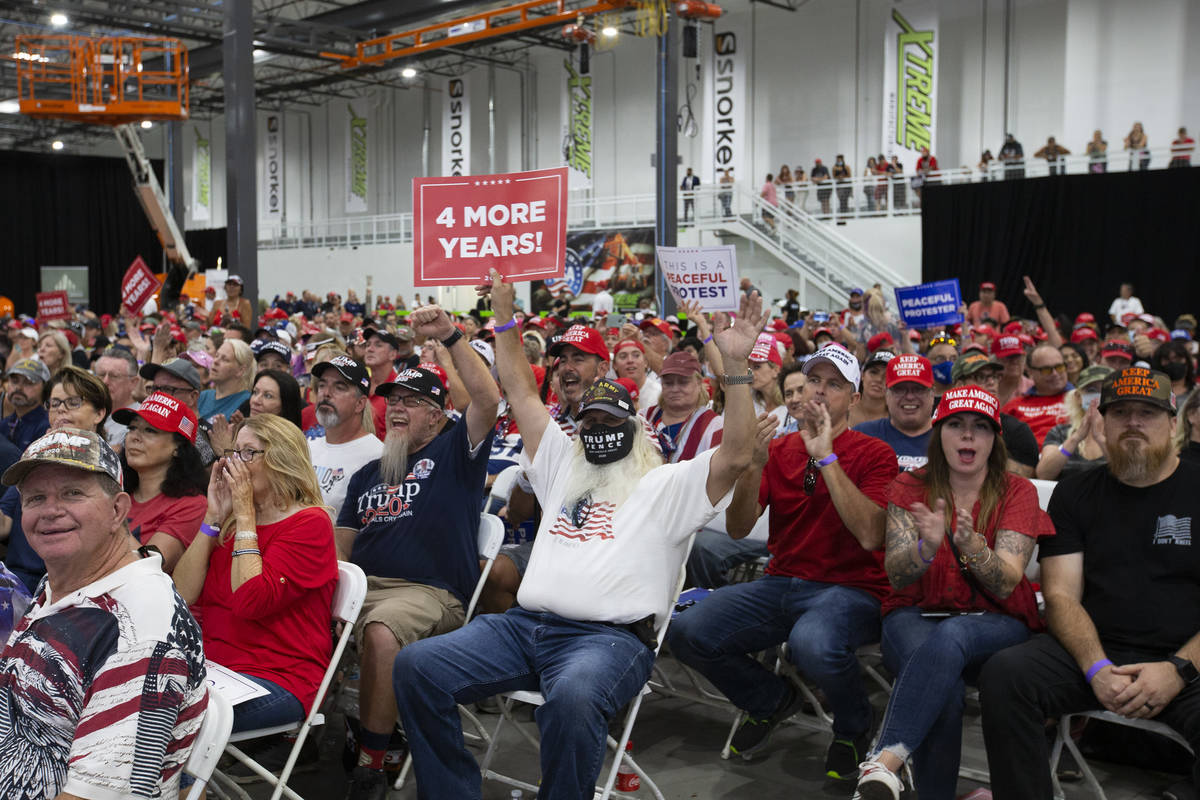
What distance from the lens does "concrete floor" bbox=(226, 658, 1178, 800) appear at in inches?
152

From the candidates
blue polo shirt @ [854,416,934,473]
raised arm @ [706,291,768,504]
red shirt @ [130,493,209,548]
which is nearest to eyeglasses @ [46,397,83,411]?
red shirt @ [130,493,209,548]

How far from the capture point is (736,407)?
3455 millimetres

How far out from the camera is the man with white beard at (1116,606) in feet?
10.5

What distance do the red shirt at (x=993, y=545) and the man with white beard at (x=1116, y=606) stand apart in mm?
92

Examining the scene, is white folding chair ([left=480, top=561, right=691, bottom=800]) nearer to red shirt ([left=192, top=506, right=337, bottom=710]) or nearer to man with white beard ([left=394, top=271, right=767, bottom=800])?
man with white beard ([left=394, top=271, right=767, bottom=800])

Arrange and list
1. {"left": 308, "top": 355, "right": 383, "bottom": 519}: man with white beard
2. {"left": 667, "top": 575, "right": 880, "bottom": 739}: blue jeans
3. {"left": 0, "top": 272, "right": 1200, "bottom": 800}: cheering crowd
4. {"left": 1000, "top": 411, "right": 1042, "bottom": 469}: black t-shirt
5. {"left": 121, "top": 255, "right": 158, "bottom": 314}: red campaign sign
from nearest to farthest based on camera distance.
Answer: {"left": 0, "top": 272, "right": 1200, "bottom": 800}: cheering crowd, {"left": 667, "top": 575, "right": 880, "bottom": 739}: blue jeans, {"left": 308, "top": 355, "right": 383, "bottom": 519}: man with white beard, {"left": 1000, "top": 411, "right": 1042, "bottom": 469}: black t-shirt, {"left": 121, "top": 255, "right": 158, "bottom": 314}: red campaign sign

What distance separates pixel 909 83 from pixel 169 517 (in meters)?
22.3

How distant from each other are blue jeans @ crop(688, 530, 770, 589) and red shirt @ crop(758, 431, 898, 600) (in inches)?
21.7

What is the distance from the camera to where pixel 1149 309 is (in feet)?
57.2

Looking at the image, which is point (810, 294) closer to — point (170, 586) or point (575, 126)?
point (575, 126)

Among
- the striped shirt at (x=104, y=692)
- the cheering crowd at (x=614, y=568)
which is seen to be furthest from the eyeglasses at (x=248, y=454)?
the striped shirt at (x=104, y=692)

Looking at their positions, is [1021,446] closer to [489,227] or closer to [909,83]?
[489,227]

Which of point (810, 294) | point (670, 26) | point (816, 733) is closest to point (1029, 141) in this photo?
point (810, 294)

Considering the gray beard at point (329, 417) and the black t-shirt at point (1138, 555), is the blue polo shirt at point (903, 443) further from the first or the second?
the gray beard at point (329, 417)
